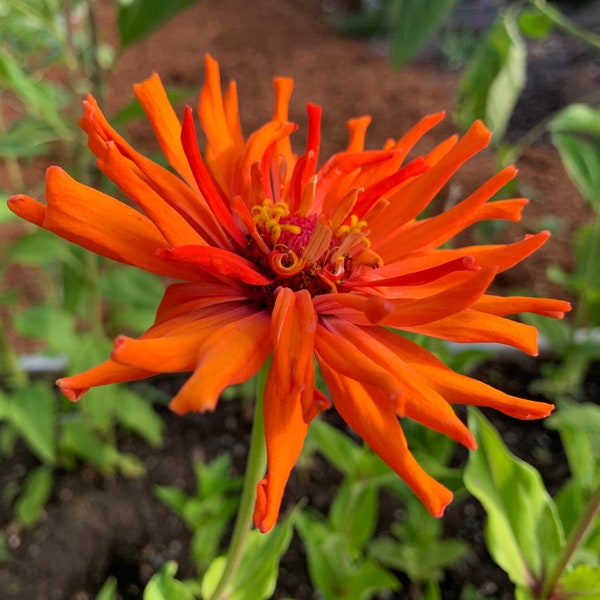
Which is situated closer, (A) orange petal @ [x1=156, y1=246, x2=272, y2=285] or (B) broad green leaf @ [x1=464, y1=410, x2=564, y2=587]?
(A) orange petal @ [x1=156, y1=246, x2=272, y2=285]

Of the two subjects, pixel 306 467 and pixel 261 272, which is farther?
pixel 306 467

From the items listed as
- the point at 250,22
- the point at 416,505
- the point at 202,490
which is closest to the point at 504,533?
the point at 416,505

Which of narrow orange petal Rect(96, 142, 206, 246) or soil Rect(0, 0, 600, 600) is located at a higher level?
narrow orange petal Rect(96, 142, 206, 246)

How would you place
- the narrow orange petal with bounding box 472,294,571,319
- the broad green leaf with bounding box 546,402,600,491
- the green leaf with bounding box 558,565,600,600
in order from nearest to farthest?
the narrow orange petal with bounding box 472,294,571,319 < the green leaf with bounding box 558,565,600,600 < the broad green leaf with bounding box 546,402,600,491

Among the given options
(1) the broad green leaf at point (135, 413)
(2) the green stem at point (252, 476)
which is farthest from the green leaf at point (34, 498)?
(2) the green stem at point (252, 476)

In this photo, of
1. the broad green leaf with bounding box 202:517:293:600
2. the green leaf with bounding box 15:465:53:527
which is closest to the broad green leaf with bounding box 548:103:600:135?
the broad green leaf with bounding box 202:517:293:600

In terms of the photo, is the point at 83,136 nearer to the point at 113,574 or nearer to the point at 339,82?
the point at 113,574

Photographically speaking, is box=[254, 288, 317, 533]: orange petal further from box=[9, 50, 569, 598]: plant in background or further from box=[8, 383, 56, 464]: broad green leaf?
box=[8, 383, 56, 464]: broad green leaf
